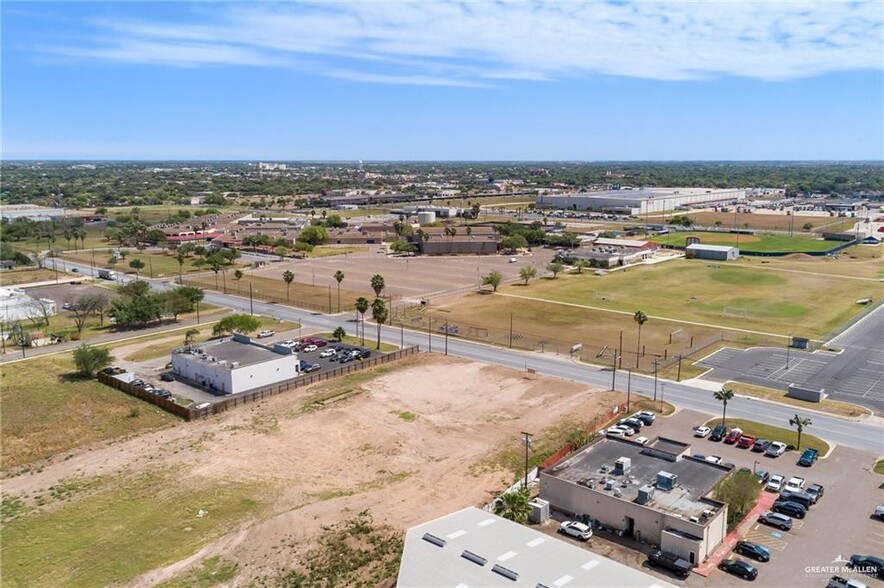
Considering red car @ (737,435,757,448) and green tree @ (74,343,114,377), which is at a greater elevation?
green tree @ (74,343,114,377)

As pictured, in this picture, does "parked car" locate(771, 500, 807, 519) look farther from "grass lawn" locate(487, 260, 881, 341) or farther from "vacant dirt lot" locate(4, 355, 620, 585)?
"grass lawn" locate(487, 260, 881, 341)

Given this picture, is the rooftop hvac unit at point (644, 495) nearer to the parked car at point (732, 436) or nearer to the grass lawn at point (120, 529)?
the parked car at point (732, 436)

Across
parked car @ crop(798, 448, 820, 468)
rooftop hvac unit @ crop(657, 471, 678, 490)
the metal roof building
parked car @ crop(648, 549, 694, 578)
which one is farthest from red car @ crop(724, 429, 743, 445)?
the metal roof building

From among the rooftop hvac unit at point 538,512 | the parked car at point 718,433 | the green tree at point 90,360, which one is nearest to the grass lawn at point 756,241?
the parked car at point 718,433

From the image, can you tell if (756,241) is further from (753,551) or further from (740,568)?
(740,568)

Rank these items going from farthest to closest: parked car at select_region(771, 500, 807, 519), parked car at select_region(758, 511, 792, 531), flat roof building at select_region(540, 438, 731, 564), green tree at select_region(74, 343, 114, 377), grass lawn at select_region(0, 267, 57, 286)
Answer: grass lawn at select_region(0, 267, 57, 286), green tree at select_region(74, 343, 114, 377), parked car at select_region(771, 500, 807, 519), parked car at select_region(758, 511, 792, 531), flat roof building at select_region(540, 438, 731, 564)

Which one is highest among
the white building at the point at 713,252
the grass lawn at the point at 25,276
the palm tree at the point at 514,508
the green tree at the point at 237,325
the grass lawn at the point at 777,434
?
the white building at the point at 713,252
